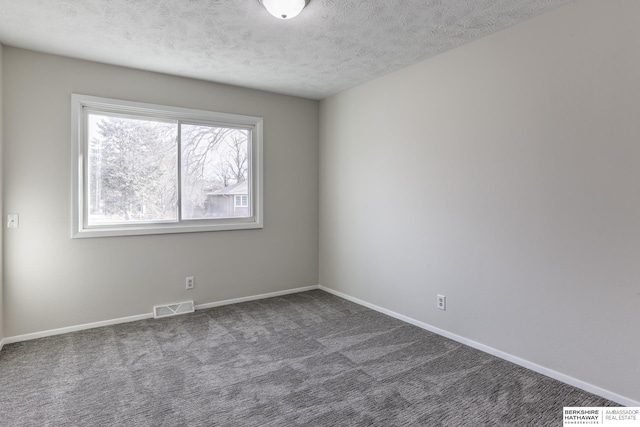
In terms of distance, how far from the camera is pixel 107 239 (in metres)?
3.42

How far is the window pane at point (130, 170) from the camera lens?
3.41 metres

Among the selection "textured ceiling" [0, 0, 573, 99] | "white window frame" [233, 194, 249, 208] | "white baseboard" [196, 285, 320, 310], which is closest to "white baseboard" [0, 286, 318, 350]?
"white baseboard" [196, 285, 320, 310]

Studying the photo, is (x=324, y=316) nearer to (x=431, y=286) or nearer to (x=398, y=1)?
(x=431, y=286)

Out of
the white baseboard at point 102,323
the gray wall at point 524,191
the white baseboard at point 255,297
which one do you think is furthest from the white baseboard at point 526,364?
the white baseboard at point 102,323

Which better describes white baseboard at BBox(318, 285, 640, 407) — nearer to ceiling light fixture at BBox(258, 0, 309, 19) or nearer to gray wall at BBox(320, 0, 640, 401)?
gray wall at BBox(320, 0, 640, 401)

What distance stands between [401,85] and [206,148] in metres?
2.26

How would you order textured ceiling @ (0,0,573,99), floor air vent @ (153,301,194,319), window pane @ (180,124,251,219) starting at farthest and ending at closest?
1. window pane @ (180,124,251,219)
2. floor air vent @ (153,301,194,319)
3. textured ceiling @ (0,0,573,99)

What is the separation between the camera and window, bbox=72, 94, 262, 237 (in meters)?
3.37

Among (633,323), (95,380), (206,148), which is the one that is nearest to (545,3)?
(633,323)

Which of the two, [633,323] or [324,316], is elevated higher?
[633,323]

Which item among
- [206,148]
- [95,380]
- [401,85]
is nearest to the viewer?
[95,380]

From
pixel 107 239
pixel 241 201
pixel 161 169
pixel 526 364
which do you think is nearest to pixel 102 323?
pixel 107 239

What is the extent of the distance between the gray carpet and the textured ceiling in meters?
2.53

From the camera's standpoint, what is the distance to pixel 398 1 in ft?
7.46
